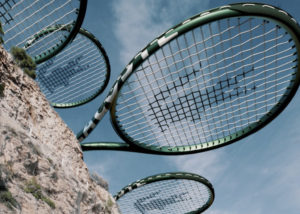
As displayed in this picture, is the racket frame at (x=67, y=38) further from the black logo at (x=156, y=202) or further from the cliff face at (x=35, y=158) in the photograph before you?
the black logo at (x=156, y=202)

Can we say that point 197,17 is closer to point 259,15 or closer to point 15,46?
point 259,15

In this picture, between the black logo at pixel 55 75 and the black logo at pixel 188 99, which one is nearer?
the black logo at pixel 188 99

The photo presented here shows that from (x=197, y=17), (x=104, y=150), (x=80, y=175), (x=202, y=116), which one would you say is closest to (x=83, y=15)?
(x=197, y=17)

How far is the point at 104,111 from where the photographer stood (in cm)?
762

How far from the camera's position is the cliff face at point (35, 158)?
4.86m

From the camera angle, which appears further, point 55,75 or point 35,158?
point 55,75

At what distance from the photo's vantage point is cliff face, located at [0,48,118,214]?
4.86m

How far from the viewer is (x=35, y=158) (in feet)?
18.5

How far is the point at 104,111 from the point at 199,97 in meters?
2.43

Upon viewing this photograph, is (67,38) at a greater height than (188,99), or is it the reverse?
(67,38)

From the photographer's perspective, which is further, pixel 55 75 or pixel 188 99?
pixel 55 75

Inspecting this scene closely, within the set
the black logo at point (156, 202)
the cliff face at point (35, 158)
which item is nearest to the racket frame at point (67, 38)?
the cliff face at point (35, 158)

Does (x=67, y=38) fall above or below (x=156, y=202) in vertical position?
above

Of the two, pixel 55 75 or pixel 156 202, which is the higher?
pixel 55 75
